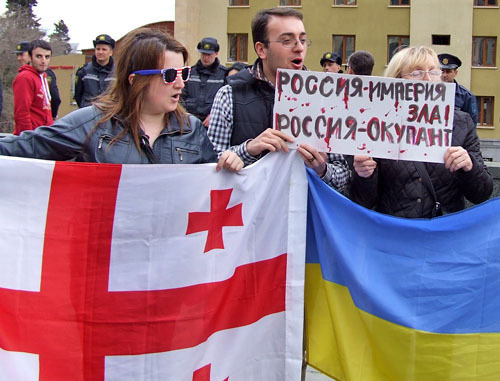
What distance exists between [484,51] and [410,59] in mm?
33616

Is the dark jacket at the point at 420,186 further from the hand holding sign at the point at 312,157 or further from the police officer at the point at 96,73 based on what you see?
the police officer at the point at 96,73

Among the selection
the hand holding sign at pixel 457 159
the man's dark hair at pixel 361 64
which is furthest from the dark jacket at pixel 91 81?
the hand holding sign at pixel 457 159

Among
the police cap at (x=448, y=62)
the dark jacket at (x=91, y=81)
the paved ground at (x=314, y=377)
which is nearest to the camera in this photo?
the paved ground at (x=314, y=377)

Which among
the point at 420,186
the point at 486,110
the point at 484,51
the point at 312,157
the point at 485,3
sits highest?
the point at 485,3

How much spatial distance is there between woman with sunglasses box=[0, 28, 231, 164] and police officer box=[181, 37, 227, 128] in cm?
443

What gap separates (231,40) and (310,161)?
3364 cm

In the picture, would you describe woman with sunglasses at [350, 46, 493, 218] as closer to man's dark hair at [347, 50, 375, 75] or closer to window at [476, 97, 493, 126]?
man's dark hair at [347, 50, 375, 75]

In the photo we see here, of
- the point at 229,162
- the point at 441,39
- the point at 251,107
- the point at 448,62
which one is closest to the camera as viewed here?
the point at 229,162

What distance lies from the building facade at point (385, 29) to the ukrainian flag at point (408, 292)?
30590 millimetres

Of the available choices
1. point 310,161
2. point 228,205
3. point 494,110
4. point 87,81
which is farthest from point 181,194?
point 494,110

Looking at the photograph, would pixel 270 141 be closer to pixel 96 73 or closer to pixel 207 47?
pixel 207 47

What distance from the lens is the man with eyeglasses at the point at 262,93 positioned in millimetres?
3141

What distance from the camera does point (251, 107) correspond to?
321 centimetres

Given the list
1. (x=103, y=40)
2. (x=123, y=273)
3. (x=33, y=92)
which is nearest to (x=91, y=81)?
(x=103, y=40)
